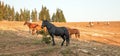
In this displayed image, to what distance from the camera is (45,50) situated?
20.8 metres

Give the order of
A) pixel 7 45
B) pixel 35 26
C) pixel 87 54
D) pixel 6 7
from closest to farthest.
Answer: pixel 87 54 → pixel 7 45 → pixel 35 26 → pixel 6 7

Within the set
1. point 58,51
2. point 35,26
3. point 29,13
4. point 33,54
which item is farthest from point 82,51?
point 29,13

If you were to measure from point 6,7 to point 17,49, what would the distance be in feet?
302

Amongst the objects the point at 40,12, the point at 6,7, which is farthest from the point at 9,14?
the point at 40,12

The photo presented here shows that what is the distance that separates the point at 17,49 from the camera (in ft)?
74.7

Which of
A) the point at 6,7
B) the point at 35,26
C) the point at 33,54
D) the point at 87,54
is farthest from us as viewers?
the point at 6,7

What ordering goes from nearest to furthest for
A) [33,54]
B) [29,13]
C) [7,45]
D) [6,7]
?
1. [33,54]
2. [7,45]
3. [6,7]
4. [29,13]

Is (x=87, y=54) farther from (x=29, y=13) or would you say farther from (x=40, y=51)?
(x=29, y=13)

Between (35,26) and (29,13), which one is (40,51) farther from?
(29,13)

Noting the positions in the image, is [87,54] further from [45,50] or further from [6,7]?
[6,7]

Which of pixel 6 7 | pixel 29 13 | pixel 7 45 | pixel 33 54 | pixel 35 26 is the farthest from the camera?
pixel 29 13

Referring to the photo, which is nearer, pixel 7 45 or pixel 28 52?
pixel 28 52

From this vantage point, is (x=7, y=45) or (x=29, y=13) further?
(x=29, y=13)

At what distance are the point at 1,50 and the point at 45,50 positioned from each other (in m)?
3.92
